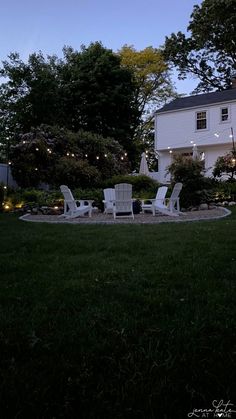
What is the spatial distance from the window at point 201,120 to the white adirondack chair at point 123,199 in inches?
584

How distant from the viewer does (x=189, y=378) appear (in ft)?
6.84

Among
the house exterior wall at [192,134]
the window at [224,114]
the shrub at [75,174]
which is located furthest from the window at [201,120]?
the shrub at [75,174]

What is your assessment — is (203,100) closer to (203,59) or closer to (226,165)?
(226,165)

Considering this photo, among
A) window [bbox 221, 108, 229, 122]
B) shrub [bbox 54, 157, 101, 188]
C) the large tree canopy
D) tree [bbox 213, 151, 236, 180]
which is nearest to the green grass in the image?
tree [bbox 213, 151, 236, 180]

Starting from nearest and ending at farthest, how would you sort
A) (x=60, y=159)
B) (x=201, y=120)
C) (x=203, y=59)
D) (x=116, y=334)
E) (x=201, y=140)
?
(x=116, y=334) → (x=60, y=159) → (x=201, y=140) → (x=201, y=120) → (x=203, y=59)

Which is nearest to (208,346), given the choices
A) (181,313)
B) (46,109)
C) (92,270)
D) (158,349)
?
(158,349)

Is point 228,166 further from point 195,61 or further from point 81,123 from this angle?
point 195,61

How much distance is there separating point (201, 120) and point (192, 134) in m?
1.07

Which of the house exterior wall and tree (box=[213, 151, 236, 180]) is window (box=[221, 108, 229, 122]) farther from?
tree (box=[213, 151, 236, 180])

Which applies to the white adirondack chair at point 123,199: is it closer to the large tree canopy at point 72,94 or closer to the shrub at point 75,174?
the shrub at point 75,174

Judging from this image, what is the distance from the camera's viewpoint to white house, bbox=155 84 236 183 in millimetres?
23609

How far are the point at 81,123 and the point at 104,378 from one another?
28.9 m

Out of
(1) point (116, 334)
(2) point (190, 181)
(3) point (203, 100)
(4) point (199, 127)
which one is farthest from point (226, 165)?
(1) point (116, 334)
